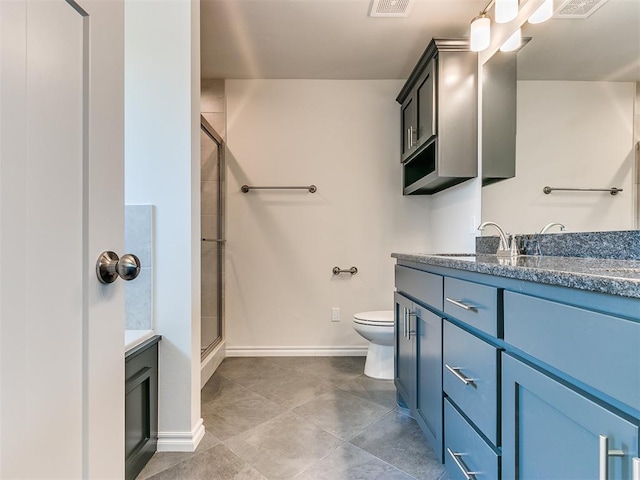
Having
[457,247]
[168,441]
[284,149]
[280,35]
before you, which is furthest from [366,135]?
[168,441]

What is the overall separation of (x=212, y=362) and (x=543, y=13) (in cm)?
276

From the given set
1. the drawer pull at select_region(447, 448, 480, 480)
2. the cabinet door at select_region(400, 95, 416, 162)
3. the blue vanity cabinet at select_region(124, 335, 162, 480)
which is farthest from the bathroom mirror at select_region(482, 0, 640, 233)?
the blue vanity cabinet at select_region(124, 335, 162, 480)

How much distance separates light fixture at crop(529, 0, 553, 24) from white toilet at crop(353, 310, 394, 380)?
1.76 metres

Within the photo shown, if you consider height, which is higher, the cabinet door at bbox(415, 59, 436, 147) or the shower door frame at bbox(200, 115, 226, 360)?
the cabinet door at bbox(415, 59, 436, 147)

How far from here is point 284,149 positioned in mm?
2975

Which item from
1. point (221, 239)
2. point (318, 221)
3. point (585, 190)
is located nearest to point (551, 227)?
point (585, 190)

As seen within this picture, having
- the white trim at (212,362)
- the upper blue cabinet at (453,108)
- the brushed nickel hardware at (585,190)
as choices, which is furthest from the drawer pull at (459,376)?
the white trim at (212,362)

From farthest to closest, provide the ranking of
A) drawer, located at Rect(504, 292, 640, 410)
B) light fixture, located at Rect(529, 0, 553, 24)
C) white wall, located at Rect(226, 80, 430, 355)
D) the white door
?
white wall, located at Rect(226, 80, 430, 355) → light fixture, located at Rect(529, 0, 553, 24) → drawer, located at Rect(504, 292, 640, 410) → the white door

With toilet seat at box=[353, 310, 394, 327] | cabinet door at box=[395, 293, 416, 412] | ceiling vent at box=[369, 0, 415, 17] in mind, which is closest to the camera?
cabinet door at box=[395, 293, 416, 412]

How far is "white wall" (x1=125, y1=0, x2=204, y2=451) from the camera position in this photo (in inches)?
63.2

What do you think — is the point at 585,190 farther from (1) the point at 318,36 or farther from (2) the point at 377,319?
(1) the point at 318,36

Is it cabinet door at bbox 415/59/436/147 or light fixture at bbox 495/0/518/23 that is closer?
light fixture at bbox 495/0/518/23

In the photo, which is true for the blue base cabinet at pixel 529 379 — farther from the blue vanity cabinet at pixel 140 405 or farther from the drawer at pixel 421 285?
the blue vanity cabinet at pixel 140 405

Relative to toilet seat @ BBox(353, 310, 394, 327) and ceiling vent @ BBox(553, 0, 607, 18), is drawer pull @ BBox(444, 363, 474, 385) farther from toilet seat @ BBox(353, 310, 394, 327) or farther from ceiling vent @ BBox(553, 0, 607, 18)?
ceiling vent @ BBox(553, 0, 607, 18)
